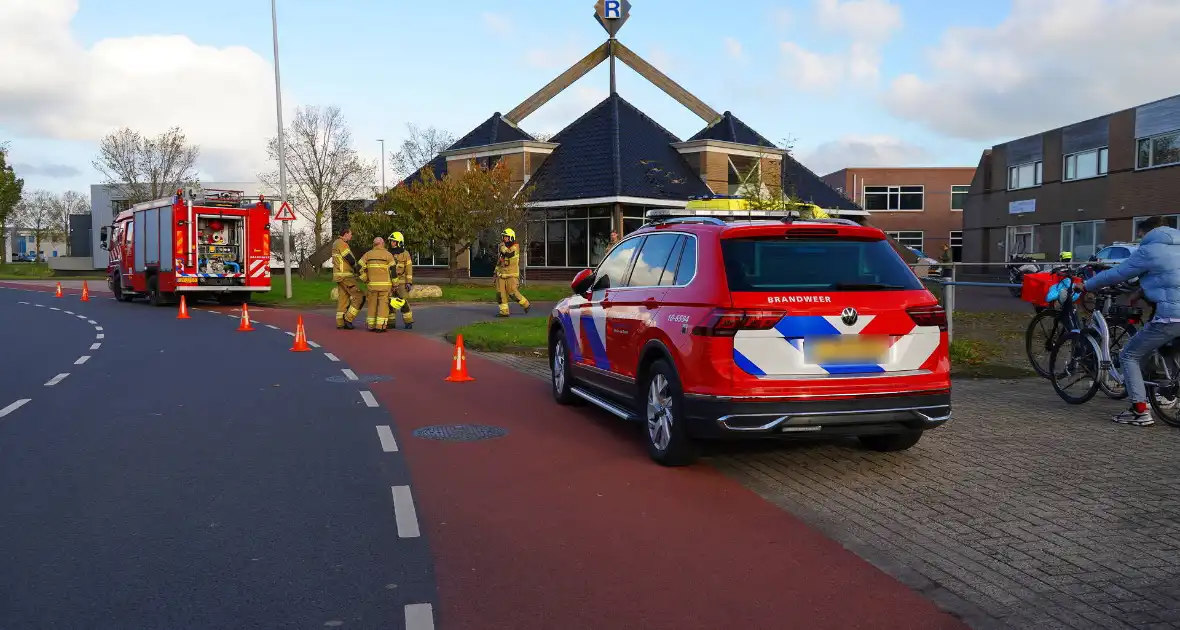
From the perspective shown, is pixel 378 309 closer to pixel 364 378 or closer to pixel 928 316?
pixel 364 378

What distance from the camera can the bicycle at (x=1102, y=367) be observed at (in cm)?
823

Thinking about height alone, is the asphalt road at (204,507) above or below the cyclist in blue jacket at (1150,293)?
below

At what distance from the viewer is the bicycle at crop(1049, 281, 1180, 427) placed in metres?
8.23

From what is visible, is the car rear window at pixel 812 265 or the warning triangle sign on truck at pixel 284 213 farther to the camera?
the warning triangle sign on truck at pixel 284 213

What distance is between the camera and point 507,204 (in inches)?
1383

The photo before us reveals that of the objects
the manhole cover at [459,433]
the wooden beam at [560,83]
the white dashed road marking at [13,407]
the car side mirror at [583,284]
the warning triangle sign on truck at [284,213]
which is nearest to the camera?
the manhole cover at [459,433]

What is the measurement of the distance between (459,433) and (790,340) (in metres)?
3.32

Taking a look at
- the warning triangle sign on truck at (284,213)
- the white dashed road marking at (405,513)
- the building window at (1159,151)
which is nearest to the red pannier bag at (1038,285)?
the white dashed road marking at (405,513)

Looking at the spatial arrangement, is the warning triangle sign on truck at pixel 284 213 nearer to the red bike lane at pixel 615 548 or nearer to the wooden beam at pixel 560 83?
the wooden beam at pixel 560 83

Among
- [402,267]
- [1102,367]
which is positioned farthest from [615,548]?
[402,267]

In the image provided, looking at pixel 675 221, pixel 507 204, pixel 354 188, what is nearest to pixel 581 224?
pixel 507 204

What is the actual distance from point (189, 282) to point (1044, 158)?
Result: 122 feet

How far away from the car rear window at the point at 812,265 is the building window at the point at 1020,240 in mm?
42960

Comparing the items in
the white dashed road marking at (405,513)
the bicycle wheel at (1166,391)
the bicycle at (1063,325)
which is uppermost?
the bicycle at (1063,325)
